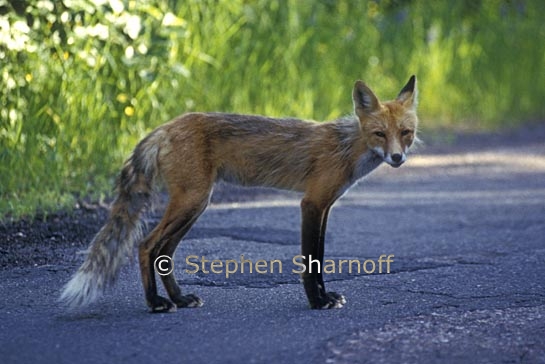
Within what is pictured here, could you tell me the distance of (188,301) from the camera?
18.2 ft

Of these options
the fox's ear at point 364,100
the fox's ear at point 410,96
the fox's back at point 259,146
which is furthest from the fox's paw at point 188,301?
the fox's ear at point 410,96

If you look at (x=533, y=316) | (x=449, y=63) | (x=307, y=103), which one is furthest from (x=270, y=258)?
(x=449, y=63)

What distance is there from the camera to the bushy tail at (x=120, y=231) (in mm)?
5273

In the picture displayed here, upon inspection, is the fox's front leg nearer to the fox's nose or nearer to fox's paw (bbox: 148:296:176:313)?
the fox's nose

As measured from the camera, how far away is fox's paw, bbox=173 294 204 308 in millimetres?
5547

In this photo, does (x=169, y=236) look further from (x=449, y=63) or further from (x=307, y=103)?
(x=449, y=63)

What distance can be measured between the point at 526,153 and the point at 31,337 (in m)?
8.92

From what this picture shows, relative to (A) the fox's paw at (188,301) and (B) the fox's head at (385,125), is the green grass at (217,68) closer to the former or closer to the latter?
(A) the fox's paw at (188,301)

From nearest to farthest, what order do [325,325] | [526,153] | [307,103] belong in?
[325,325] < [307,103] < [526,153]

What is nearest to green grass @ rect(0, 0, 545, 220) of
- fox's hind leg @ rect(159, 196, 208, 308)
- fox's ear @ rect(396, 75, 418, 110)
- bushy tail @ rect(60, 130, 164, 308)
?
bushy tail @ rect(60, 130, 164, 308)

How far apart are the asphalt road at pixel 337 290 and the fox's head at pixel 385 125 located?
0.85 meters

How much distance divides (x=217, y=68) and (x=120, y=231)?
533 centimetres

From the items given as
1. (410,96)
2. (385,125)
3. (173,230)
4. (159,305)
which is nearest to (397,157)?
(385,125)

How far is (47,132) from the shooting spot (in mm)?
8492
